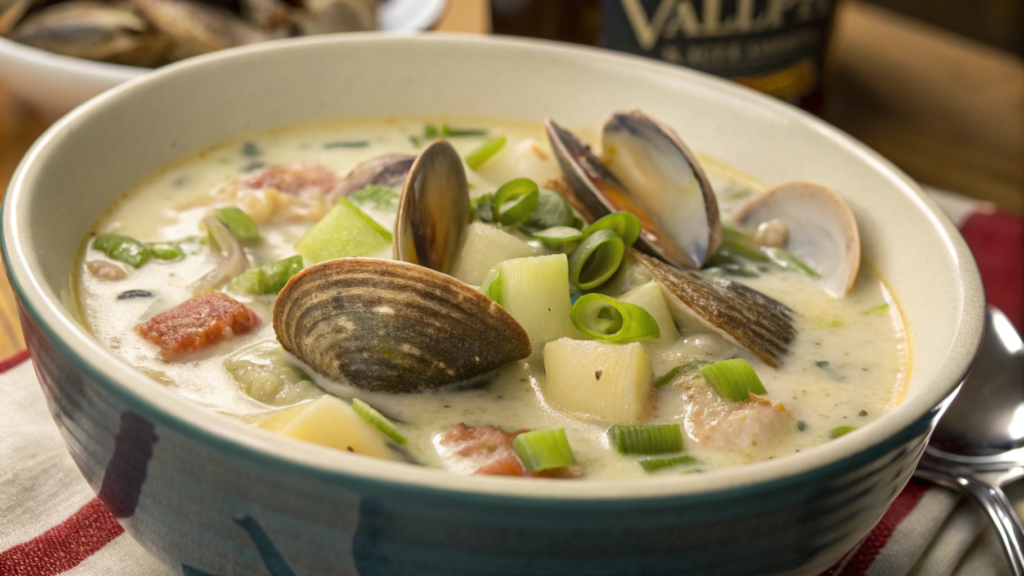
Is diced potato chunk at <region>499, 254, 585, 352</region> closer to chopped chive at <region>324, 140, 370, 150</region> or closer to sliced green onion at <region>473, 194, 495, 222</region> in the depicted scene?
sliced green onion at <region>473, 194, 495, 222</region>

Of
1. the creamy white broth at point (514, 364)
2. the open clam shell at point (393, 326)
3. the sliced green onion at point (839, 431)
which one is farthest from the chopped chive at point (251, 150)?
the sliced green onion at point (839, 431)

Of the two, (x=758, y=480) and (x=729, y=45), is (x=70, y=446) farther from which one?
(x=729, y=45)

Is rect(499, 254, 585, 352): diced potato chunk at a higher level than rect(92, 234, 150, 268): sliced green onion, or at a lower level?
higher

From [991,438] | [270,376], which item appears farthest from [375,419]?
[991,438]

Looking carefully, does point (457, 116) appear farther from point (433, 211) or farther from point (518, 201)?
point (433, 211)

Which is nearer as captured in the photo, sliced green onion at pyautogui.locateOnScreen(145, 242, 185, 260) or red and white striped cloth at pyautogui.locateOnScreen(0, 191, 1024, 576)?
red and white striped cloth at pyautogui.locateOnScreen(0, 191, 1024, 576)

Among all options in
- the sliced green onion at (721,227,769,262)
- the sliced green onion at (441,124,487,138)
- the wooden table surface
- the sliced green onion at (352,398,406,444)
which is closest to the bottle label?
the wooden table surface

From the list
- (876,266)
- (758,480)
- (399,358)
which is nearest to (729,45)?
(876,266)
